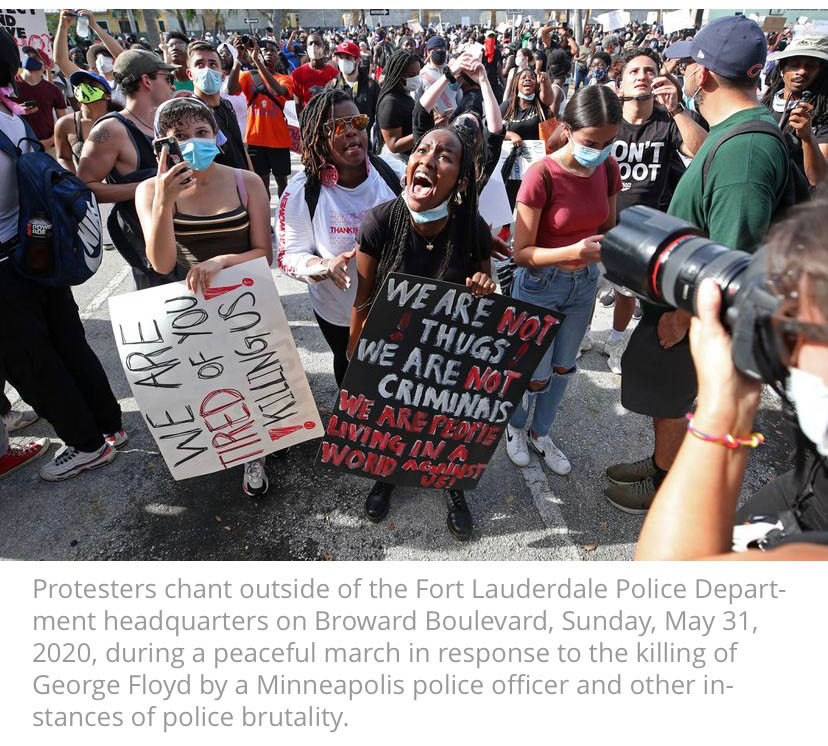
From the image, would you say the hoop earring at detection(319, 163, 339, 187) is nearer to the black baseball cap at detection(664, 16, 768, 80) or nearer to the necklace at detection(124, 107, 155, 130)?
the necklace at detection(124, 107, 155, 130)

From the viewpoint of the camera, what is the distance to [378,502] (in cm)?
261

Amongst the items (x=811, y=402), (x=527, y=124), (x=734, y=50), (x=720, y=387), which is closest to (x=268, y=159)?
(x=527, y=124)

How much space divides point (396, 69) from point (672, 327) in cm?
368

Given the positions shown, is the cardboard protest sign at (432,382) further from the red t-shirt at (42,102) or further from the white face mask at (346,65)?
the red t-shirt at (42,102)

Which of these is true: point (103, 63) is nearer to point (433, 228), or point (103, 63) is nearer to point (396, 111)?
point (396, 111)

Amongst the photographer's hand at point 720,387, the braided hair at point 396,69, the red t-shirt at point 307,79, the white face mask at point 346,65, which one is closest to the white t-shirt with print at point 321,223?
the photographer's hand at point 720,387

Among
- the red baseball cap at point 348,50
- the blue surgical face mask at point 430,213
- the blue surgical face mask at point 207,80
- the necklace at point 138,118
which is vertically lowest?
the blue surgical face mask at point 430,213

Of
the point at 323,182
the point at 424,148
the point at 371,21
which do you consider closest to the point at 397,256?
the point at 424,148

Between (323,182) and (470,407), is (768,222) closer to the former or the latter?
(470,407)

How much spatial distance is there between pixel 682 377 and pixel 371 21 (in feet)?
172

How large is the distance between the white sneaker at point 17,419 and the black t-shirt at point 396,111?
354 centimetres

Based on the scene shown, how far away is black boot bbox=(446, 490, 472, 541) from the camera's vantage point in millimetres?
2518

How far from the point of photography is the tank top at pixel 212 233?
2258 mm

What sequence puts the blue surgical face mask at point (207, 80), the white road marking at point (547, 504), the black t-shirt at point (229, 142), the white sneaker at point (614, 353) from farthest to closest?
the blue surgical face mask at point (207, 80), the white sneaker at point (614, 353), the black t-shirt at point (229, 142), the white road marking at point (547, 504)
